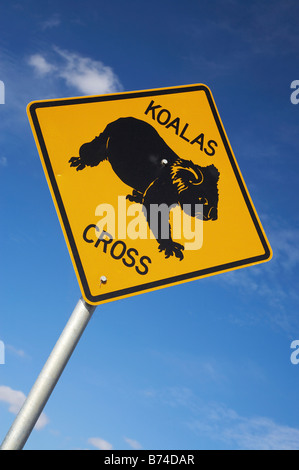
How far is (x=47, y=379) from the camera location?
1.57m

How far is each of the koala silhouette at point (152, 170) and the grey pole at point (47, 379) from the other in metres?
0.58

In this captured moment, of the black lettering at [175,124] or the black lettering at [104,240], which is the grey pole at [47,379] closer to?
the black lettering at [104,240]

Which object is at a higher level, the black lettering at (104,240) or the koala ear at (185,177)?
the koala ear at (185,177)

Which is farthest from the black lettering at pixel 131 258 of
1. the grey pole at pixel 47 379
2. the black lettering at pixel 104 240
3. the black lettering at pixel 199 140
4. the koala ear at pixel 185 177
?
the black lettering at pixel 199 140

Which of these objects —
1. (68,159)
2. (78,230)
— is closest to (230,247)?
(78,230)

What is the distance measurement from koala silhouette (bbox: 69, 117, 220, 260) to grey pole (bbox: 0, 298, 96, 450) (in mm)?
582

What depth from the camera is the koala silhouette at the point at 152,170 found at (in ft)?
7.05

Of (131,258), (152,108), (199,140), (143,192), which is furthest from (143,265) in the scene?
(152,108)

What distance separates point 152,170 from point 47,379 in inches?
51.5

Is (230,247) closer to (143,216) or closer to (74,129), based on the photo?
(143,216)

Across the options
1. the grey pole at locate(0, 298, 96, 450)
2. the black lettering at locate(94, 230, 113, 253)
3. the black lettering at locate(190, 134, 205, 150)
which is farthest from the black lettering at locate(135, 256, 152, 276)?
the black lettering at locate(190, 134, 205, 150)
